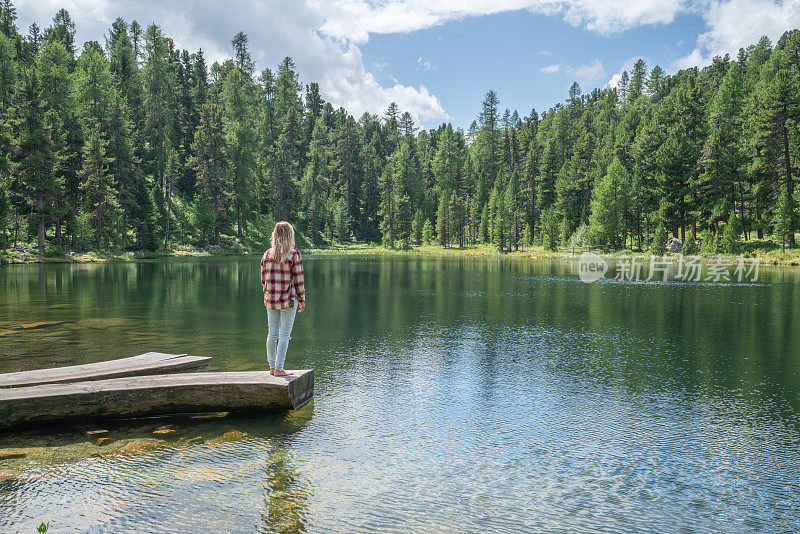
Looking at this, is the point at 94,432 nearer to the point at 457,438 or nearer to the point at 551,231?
the point at 457,438

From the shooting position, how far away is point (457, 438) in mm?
8305

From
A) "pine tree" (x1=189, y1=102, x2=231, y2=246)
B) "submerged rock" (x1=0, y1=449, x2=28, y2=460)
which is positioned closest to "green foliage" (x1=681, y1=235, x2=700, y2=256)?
"pine tree" (x1=189, y1=102, x2=231, y2=246)

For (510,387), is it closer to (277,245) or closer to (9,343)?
(277,245)

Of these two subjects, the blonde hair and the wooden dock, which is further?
the blonde hair

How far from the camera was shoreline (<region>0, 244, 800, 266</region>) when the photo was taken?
56250 millimetres

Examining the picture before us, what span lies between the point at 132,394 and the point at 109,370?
1701mm

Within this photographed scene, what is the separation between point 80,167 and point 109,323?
57.4m

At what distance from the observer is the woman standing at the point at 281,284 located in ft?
29.8

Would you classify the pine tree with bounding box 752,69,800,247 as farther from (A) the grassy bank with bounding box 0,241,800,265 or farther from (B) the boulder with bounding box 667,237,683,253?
(B) the boulder with bounding box 667,237,683,253

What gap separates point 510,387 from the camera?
11.3m

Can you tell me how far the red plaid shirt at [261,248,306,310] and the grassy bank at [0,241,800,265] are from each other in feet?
181

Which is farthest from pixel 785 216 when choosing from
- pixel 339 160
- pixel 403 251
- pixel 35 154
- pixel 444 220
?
pixel 339 160

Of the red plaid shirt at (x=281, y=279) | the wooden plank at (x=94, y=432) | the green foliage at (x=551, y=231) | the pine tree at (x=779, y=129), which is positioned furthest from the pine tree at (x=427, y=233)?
the wooden plank at (x=94, y=432)

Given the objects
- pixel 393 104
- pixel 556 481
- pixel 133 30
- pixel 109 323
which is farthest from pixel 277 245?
pixel 393 104
